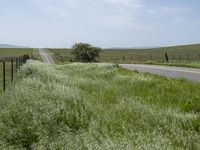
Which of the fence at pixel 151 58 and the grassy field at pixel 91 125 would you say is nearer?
the grassy field at pixel 91 125

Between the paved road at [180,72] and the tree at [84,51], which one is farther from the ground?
the tree at [84,51]

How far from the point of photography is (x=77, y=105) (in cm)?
846

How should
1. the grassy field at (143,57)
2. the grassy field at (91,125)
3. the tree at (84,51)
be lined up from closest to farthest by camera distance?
1. the grassy field at (91,125)
2. the tree at (84,51)
3. the grassy field at (143,57)

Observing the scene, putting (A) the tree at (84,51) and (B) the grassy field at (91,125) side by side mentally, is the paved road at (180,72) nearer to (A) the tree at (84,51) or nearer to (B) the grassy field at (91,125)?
(B) the grassy field at (91,125)

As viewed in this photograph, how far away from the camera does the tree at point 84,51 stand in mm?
66375

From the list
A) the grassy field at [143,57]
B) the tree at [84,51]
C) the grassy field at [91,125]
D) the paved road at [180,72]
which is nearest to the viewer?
the grassy field at [91,125]

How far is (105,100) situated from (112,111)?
1.77m

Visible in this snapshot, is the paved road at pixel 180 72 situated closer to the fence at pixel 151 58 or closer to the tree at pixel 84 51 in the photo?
the fence at pixel 151 58

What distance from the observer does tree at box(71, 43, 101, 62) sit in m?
66.4

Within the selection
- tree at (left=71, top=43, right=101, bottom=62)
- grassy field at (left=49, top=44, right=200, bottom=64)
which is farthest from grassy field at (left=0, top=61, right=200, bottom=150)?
tree at (left=71, top=43, right=101, bottom=62)

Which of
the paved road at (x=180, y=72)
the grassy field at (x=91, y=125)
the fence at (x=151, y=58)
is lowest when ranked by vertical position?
the grassy field at (x=91, y=125)

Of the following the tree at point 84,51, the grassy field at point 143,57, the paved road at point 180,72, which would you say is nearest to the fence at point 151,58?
the grassy field at point 143,57

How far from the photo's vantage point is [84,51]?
218 ft

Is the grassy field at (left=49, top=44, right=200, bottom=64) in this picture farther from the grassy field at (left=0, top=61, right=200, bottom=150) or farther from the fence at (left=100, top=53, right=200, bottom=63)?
the grassy field at (left=0, top=61, right=200, bottom=150)
